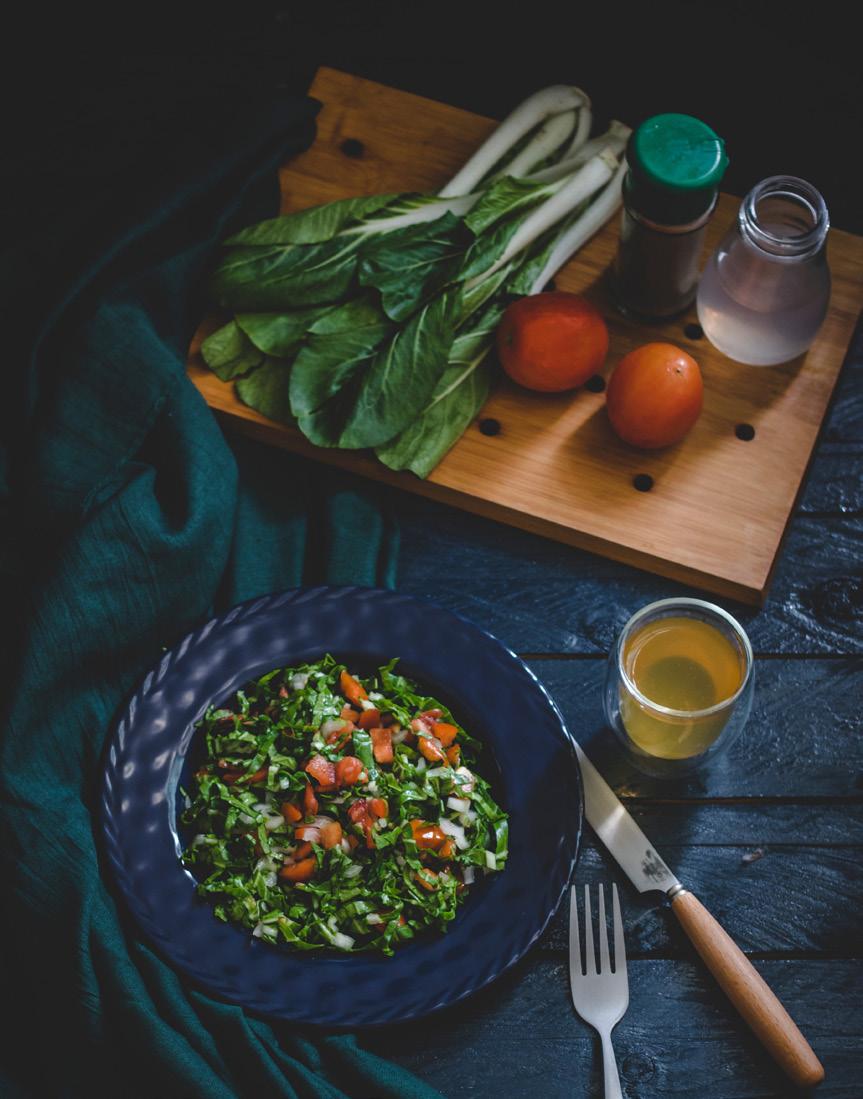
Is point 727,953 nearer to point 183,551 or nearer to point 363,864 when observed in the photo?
point 363,864

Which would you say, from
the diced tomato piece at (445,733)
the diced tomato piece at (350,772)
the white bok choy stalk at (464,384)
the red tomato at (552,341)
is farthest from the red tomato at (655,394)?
the diced tomato piece at (350,772)

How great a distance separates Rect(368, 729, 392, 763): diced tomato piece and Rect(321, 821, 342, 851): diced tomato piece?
0.33ft

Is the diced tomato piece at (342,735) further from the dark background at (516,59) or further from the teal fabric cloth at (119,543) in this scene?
the dark background at (516,59)

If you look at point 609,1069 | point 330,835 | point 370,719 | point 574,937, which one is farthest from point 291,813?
point 609,1069

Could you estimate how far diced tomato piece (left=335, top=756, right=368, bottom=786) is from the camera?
5.41 ft

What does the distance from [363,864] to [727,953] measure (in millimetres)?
453

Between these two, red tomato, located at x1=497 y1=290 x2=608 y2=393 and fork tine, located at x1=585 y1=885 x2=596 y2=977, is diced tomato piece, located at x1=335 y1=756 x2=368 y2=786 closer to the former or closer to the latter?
fork tine, located at x1=585 y1=885 x2=596 y2=977

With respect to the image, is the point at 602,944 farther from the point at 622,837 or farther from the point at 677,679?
the point at 677,679

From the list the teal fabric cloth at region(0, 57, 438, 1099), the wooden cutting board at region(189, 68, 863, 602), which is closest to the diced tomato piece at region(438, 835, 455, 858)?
the teal fabric cloth at region(0, 57, 438, 1099)

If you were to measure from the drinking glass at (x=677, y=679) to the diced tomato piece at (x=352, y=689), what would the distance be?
0.32 meters

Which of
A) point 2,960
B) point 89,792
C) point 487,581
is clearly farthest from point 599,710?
point 2,960

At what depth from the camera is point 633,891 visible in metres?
1.70

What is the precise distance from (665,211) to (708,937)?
0.91 m

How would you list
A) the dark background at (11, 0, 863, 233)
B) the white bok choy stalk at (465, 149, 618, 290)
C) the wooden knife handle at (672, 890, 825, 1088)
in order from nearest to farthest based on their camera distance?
the wooden knife handle at (672, 890, 825, 1088) → the white bok choy stalk at (465, 149, 618, 290) → the dark background at (11, 0, 863, 233)
